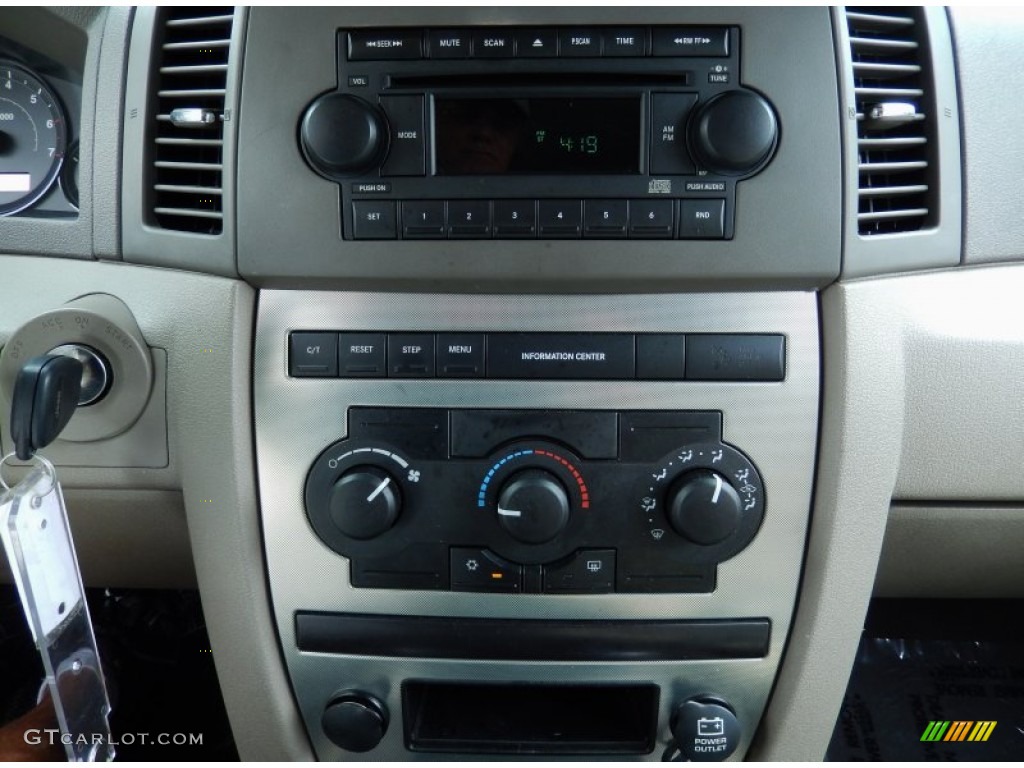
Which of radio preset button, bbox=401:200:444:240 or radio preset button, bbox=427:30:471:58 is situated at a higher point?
radio preset button, bbox=427:30:471:58

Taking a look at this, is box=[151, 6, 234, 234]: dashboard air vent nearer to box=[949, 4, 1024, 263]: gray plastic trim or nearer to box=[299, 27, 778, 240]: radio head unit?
box=[299, 27, 778, 240]: radio head unit

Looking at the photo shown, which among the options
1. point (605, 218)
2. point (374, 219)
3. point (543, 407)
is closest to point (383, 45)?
point (374, 219)

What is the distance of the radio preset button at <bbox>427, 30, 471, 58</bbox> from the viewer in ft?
2.33

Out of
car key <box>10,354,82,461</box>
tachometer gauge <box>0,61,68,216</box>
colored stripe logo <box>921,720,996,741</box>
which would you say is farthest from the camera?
colored stripe logo <box>921,720,996,741</box>

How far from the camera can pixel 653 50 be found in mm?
713

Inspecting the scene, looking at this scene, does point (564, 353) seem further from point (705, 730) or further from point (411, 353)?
point (705, 730)

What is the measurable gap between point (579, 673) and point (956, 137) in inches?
27.8

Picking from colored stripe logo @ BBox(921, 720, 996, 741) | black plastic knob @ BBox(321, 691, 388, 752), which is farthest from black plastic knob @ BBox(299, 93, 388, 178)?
colored stripe logo @ BBox(921, 720, 996, 741)

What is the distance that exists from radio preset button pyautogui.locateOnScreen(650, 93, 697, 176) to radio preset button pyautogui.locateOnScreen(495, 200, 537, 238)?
0.41 feet

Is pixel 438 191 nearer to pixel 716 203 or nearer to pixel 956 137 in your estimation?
pixel 716 203

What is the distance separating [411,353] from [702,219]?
32cm

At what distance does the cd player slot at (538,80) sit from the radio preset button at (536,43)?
0.02 m

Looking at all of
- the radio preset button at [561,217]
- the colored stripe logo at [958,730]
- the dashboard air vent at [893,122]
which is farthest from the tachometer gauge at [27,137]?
the colored stripe logo at [958,730]

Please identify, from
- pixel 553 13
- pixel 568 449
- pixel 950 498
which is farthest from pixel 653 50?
pixel 950 498
